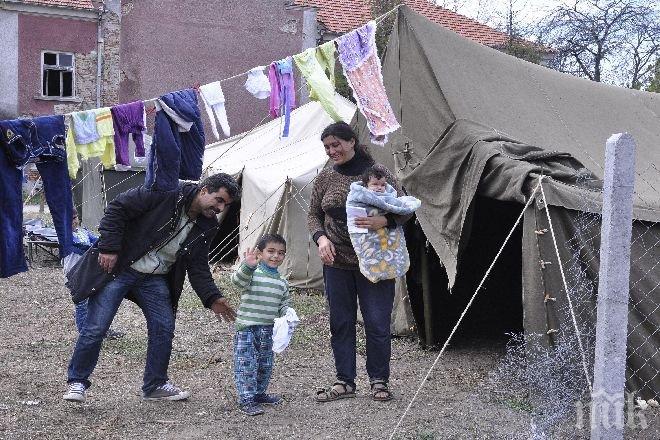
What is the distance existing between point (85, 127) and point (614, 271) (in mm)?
3667

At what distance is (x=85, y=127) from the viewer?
544 centimetres

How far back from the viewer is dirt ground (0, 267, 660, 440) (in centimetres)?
441

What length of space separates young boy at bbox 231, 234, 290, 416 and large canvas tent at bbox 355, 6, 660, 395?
127cm

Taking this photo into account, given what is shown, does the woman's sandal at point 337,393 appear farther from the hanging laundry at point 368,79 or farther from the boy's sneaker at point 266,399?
the hanging laundry at point 368,79

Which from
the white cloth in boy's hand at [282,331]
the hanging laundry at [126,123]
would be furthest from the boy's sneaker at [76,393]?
the hanging laundry at [126,123]

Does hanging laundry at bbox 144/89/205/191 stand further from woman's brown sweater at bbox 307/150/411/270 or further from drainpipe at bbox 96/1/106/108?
drainpipe at bbox 96/1/106/108

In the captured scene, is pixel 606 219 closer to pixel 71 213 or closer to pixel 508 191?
pixel 508 191

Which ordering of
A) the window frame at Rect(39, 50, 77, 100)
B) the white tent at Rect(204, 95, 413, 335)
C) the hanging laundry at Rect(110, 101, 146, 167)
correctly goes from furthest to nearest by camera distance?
1. the window frame at Rect(39, 50, 77, 100)
2. the white tent at Rect(204, 95, 413, 335)
3. the hanging laundry at Rect(110, 101, 146, 167)

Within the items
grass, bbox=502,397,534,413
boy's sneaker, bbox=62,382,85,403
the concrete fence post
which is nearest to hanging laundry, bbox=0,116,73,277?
boy's sneaker, bbox=62,382,85,403

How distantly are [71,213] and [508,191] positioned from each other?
273cm

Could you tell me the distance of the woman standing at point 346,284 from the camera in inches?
189

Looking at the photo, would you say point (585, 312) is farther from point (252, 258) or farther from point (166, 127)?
point (166, 127)

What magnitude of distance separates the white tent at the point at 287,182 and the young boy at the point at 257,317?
4.35m

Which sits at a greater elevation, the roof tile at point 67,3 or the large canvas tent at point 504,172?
the roof tile at point 67,3
